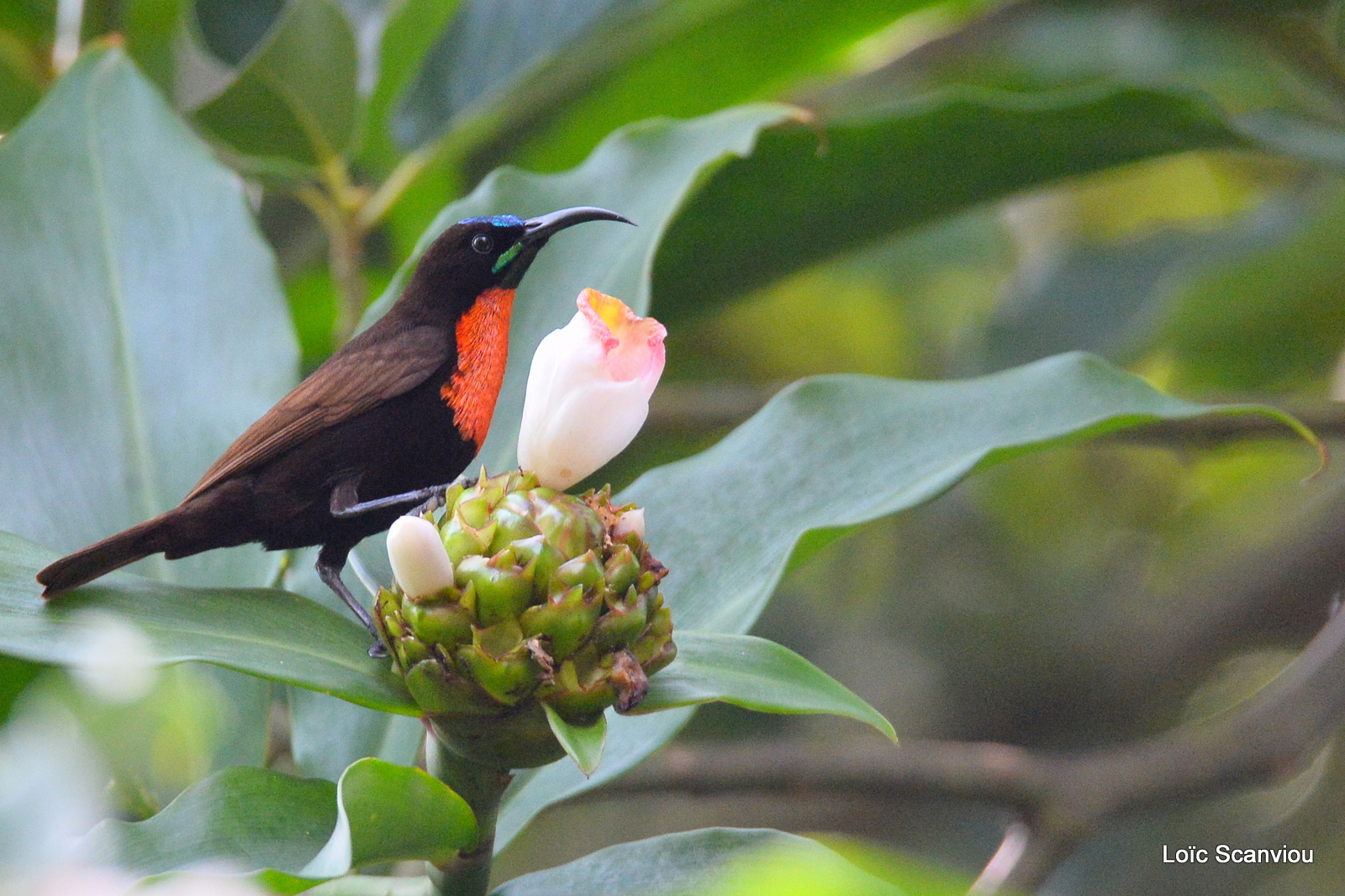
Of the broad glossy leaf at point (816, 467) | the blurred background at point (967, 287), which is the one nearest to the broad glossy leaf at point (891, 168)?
the blurred background at point (967, 287)

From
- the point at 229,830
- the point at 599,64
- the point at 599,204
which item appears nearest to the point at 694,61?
the point at 599,64

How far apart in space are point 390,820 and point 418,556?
0.18m

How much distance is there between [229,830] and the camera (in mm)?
883

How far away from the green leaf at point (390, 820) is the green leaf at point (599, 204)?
0.47 metres

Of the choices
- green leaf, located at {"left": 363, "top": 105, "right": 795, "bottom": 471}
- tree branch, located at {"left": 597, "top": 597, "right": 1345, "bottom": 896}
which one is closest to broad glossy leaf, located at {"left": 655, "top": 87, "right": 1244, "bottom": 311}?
green leaf, located at {"left": 363, "top": 105, "right": 795, "bottom": 471}

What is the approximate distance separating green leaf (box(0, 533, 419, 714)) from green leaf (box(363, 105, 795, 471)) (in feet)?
1.33

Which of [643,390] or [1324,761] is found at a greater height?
[643,390]

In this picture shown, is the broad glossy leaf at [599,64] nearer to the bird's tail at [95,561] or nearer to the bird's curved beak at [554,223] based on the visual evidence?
the bird's curved beak at [554,223]

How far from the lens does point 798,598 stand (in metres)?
2.88

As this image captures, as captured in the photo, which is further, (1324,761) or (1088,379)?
(1324,761)

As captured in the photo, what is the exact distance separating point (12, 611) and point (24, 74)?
1.47 m

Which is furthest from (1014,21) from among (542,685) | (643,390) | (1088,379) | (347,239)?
(542,685)

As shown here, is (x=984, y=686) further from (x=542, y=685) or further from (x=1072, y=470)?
(x=542, y=685)

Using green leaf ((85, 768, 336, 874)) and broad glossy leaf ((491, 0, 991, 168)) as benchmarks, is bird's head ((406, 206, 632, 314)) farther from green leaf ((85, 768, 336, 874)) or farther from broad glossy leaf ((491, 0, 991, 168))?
broad glossy leaf ((491, 0, 991, 168))
